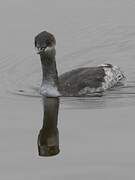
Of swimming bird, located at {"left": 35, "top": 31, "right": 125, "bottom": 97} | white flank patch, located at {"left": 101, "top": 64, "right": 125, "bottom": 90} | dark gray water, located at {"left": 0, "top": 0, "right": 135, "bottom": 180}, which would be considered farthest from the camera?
white flank patch, located at {"left": 101, "top": 64, "right": 125, "bottom": 90}

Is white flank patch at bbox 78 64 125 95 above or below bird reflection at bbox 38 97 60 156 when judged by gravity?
above

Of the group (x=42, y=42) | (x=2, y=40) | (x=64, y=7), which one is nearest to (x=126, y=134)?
(x=42, y=42)

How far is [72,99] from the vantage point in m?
15.9

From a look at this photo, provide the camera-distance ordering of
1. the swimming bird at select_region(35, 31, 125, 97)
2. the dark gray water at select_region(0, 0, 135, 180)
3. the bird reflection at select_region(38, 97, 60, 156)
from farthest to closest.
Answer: the swimming bird at select_region(35, 31, 125, 97), the bird reflection at select_region(38, 97, 60, 156), the dark gray water at select_region(0, 0, 135, 180)

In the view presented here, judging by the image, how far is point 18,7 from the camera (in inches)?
811

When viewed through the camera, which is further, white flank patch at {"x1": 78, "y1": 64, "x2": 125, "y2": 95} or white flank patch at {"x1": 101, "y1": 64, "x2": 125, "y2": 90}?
white flank patch at {"x1": 101, "y1": 64, "x2": 125, "y2": 90}

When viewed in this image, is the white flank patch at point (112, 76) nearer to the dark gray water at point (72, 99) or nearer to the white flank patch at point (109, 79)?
the white flank patch at point (109, 79)

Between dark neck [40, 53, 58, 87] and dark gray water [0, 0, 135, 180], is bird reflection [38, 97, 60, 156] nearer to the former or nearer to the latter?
dark gray water [0, 0, 135, 180]

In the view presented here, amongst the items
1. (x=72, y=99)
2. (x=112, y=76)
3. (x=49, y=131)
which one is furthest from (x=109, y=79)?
(x=49, y=131)

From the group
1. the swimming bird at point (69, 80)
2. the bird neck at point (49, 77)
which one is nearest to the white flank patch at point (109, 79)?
the swimming bird at point (69, 80)

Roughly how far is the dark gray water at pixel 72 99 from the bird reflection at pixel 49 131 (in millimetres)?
109

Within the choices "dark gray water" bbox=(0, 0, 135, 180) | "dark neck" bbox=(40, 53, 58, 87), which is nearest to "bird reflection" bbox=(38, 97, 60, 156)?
"dark gray water" bbox=(0, 0, 135, 180)

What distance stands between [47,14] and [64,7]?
0.55 metres

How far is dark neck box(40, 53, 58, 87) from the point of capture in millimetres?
15898
